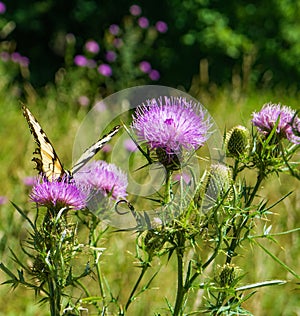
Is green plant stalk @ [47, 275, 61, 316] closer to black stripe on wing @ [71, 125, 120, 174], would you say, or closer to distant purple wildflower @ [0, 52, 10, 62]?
black stripe on wing @ [71, 125, 120, 174]

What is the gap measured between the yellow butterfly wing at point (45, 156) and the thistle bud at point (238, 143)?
1.27ft

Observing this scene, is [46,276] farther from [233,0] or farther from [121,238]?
[233,0]

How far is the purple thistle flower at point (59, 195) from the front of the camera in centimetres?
125

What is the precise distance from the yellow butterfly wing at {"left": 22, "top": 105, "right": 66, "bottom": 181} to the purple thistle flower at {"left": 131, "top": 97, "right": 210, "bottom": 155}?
0.87ft

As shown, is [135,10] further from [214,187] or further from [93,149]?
[214,187]

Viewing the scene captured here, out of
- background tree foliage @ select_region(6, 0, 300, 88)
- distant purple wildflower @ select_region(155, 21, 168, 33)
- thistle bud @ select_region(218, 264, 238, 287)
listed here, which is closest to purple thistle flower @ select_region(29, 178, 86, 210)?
thistle bud @ select_region(218, 264, 238, 287)

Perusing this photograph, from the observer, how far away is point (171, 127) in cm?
120

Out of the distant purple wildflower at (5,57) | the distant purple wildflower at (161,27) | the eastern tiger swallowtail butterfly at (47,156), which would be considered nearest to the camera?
the eastern tiger swallowtail butterfly at (47,156)

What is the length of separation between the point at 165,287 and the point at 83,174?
1.01 metres

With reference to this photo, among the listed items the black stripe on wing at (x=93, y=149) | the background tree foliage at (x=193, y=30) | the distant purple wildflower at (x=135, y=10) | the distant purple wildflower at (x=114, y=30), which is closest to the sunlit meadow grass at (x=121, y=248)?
the black stripe on wing at (x=93, y=149)

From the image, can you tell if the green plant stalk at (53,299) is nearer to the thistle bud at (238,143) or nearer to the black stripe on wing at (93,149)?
the black stripe on wing at (93,149)

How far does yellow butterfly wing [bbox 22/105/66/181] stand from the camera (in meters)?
1.39

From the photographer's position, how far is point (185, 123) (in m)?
1.21

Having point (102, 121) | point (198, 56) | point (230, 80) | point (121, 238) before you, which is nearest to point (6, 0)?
point (198, 56)
